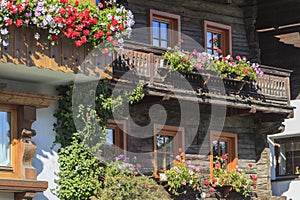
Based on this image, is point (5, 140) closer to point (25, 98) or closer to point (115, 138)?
point (25, 98)

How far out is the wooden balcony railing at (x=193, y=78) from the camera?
17.0 meters

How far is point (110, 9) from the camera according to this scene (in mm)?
15594

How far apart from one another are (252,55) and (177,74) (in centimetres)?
388

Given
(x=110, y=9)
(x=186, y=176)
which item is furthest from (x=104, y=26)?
(x=186, y=176)

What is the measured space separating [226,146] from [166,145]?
1.96m

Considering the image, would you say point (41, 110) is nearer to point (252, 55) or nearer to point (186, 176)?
point (186, 176)

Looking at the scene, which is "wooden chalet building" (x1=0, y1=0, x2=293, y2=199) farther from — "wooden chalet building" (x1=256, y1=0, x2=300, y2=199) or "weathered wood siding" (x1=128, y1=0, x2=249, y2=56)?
"wooden chalet building" (x1=256, y1=0, x2=300, y2=199)

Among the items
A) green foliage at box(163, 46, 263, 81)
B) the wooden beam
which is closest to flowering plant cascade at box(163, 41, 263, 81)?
green foliage at box(163, 46, 263, 81)

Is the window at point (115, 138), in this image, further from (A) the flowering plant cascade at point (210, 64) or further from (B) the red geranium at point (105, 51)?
(B) the red geranium at point (105, 51)

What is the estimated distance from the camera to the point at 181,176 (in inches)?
721

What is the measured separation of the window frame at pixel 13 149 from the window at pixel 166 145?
382cm

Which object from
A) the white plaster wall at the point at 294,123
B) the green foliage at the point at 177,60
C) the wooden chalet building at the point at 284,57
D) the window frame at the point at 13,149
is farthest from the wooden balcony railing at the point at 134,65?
the white plaster wall at the point at 294,123

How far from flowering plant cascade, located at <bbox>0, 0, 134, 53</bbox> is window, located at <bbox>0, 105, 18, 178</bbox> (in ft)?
4.43

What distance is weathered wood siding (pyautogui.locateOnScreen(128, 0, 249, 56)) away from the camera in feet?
62.4
